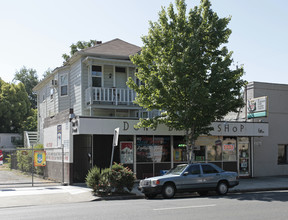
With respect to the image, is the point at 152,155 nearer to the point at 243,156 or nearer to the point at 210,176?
the point at 210,176

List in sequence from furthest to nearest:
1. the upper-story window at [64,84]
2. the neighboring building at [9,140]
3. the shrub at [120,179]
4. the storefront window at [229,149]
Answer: the neighboring building at [9,140]
the upper-story window at [64,84]
the storefront window at [229,149]
the shrub at [120,179]

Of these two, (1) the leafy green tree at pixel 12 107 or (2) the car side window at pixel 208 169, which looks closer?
(2) the car side window at pixel 208 169

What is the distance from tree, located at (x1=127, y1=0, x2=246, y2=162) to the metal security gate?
6660mm

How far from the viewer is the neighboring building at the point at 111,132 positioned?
19.0 metres

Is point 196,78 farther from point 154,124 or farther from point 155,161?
point 155,161

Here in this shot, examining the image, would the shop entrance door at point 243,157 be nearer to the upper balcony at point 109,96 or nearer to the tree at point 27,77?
the upper balcony at point 109,96

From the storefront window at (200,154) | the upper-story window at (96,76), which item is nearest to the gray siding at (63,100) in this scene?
the upper-story window at (96,76)

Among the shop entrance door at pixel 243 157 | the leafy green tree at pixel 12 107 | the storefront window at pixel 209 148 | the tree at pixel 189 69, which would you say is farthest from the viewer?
the leafy green tree at pixel 12 107

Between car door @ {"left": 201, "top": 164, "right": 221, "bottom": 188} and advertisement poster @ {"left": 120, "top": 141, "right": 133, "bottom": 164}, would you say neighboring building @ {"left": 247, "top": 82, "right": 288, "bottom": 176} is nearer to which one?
advertisement poster @ {"left": 120, "top": 141, "right": 133, "bottom": 164}

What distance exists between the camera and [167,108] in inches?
704

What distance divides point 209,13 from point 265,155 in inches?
443

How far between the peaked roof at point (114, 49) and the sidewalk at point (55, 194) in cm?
885

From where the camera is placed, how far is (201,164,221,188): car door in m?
15.1

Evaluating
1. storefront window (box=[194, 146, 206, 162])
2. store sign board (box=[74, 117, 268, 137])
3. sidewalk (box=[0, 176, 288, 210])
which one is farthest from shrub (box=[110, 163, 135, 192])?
storefront window (box=[194, 146, 206, 162])
